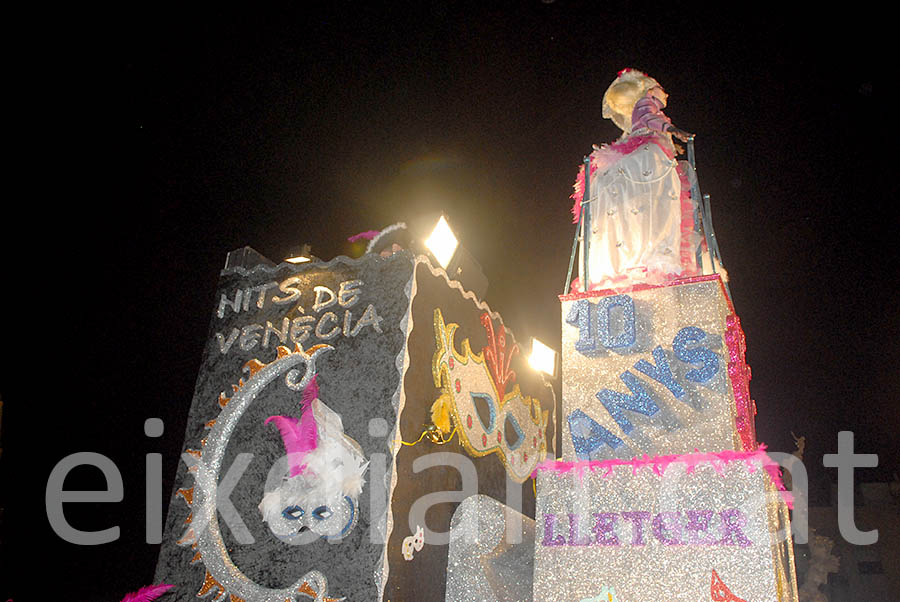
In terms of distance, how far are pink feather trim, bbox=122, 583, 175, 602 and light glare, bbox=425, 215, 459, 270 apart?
2700 millimetres

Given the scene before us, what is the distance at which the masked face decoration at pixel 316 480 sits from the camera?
3527 millimetres

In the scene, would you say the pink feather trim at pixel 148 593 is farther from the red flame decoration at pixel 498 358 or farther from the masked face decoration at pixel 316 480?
the red flame decoration at pixel 498 358

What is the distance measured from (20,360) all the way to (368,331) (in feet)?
7.13

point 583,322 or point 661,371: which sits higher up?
point 583,322

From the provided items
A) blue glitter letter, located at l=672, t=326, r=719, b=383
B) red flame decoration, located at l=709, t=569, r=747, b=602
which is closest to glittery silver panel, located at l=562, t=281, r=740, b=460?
blue glitter letter, located at l=672, t=326, r=719, b=383

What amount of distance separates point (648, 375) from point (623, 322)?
0.34 metres

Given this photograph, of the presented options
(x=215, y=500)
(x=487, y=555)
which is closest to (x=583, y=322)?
(x=487, y=555)

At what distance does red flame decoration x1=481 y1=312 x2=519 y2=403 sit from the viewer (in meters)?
5.07

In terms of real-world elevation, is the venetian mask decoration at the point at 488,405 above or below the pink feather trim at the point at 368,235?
below

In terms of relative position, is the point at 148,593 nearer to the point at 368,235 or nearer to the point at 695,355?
the point at 368,235

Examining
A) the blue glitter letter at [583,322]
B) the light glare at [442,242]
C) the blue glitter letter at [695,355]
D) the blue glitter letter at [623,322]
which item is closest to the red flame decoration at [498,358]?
the light glare at [442,242]

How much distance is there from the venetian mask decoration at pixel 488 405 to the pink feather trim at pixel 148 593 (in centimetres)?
187

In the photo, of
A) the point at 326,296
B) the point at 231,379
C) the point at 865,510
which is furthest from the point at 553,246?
the point at 865,510

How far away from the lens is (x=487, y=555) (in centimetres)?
394
